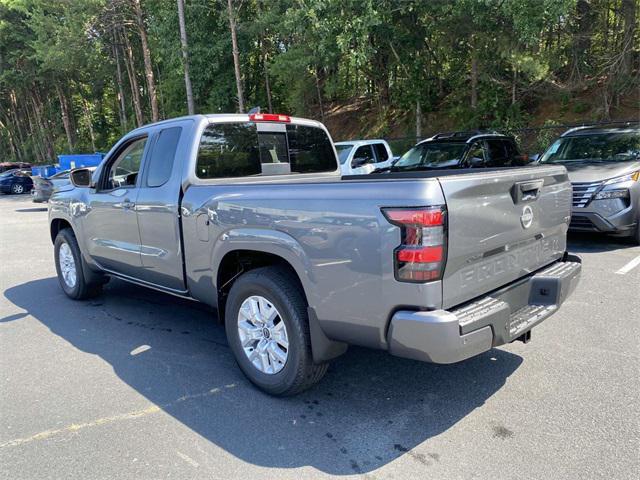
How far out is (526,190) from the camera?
315 centimetres

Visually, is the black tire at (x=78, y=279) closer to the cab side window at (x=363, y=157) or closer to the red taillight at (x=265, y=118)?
the red taillight at (x=265, y=118)

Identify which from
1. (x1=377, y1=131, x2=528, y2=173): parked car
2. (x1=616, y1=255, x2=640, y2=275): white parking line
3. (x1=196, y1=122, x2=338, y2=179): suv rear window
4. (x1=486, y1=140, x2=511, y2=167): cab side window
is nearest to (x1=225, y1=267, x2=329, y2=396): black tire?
(x1=196, y1=122, x2=338, y2=179): suv rear window

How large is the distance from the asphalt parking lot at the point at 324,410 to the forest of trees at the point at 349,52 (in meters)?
9.08

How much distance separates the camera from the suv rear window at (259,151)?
4129mm

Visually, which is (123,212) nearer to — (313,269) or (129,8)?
(313,269)

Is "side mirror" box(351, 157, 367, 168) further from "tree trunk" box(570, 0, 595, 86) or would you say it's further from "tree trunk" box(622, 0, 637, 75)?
"tree trunk" box(622, 0, 637, 75)

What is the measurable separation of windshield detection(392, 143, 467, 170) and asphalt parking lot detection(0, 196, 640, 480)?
545 centimetres

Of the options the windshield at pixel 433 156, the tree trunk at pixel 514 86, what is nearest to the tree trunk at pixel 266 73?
the tree trunk at pixel 514 86

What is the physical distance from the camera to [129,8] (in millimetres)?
23938

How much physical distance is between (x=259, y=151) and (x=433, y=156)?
667 centimetres

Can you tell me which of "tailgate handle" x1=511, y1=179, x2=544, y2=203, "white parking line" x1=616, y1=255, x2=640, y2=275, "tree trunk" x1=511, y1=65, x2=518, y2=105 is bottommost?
"white parking line" x1=616, y1=255, x2=640, y2=275

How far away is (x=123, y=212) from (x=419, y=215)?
10.7ft

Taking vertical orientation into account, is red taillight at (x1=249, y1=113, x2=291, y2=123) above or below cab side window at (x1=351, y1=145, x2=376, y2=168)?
above

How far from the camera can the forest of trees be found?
40.2ft
